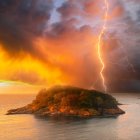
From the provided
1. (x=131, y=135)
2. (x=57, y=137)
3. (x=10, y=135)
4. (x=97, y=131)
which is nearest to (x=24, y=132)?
(x=10, y=135)

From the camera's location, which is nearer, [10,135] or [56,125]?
[10,135]

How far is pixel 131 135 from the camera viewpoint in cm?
15200

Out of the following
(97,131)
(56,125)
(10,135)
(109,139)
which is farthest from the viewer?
(56,125)

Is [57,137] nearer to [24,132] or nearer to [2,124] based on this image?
[24,132]

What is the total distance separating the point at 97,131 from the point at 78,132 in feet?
34.3

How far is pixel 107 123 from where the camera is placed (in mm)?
193000

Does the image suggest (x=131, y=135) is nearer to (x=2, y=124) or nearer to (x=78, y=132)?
(x=78, y=132)

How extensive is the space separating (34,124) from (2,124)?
17.7 m

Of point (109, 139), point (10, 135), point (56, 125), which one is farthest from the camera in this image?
point (56, 125)

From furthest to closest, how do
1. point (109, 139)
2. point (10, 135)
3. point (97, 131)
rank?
point (97, 131) → point (10, 135) → point (109, 139)

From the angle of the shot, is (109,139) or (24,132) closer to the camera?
(109,139)

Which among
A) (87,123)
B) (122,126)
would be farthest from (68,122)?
(122,126)

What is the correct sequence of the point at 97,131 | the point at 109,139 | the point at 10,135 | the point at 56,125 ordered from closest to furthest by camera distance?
the point at 109,139 < the point at 10,135 < the point at 97,131 < the point at 56,125

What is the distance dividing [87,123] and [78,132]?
110 feet
